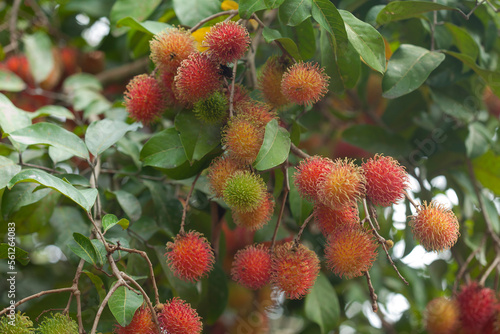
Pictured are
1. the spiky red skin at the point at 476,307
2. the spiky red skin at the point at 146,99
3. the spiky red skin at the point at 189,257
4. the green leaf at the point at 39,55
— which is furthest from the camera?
the green leaf at the point at 39,55

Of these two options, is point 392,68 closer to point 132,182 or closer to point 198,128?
point 198,128

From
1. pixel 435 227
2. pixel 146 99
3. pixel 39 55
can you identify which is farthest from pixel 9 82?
pixel 435 227

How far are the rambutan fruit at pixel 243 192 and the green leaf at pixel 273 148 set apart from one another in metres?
0.04

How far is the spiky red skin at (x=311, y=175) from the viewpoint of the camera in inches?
32.2

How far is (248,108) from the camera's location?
889 mm

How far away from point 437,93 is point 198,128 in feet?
2.55

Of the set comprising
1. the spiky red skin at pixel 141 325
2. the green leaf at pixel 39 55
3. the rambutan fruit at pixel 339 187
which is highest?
the rambutan fruit at pixel 339 187

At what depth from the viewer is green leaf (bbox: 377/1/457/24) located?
3.48 feet

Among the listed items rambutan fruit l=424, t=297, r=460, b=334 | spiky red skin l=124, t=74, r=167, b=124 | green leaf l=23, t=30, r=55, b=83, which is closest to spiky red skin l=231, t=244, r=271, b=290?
spiky red skin l=124, t=74, r=167, b=124

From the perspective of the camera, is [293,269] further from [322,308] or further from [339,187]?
[322,308]

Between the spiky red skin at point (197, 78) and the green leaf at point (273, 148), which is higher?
the spiky red skin at point (197, 78)

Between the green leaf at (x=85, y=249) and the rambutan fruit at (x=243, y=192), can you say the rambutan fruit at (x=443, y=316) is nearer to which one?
the rambutan fruit at (x=243, y=192)

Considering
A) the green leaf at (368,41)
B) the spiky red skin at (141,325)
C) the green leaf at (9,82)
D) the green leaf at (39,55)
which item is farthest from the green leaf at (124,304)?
the green leaf at (39,55)

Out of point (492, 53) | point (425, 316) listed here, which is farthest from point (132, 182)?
point (492, 53)
